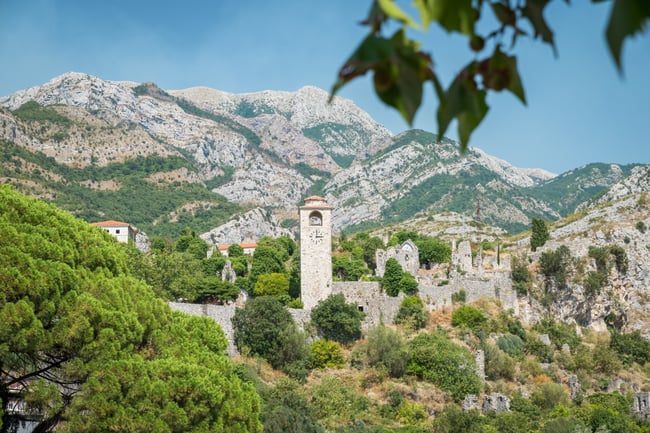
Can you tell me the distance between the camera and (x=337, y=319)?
103ft

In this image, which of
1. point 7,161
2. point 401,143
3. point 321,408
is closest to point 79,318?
point 321,408

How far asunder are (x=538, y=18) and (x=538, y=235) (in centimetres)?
4147

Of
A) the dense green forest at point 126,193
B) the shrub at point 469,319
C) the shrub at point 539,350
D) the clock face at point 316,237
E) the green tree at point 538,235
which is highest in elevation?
the dense green forest at point 126,193

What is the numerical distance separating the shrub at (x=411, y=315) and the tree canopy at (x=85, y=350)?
18.3 meters

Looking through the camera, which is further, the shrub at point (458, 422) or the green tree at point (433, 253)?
the green tree at point (433, 253)

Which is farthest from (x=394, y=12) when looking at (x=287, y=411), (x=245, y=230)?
(x=245, y=230)

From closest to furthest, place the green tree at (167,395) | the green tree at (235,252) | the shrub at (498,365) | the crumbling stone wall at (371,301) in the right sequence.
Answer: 1. the green tree at (167,395)
2. the shrub at (498,365)
3. the crumbling stone wall at (371,301)
4. the green tree at (235,252)

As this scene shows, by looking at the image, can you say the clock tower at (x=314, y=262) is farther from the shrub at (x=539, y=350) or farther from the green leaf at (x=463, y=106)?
the green leaf at (x=463, y=106)

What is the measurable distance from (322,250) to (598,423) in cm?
1425

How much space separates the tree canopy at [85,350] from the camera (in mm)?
12555

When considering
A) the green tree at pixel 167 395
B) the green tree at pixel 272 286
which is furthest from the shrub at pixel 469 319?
the green tree at pixel 167 395

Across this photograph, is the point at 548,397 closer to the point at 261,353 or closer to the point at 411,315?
the point at 411,315

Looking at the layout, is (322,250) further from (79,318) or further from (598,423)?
(79,318)

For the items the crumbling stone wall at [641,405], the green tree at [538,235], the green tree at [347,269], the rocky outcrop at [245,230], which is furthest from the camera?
the rocky outcrop at [245,230]
